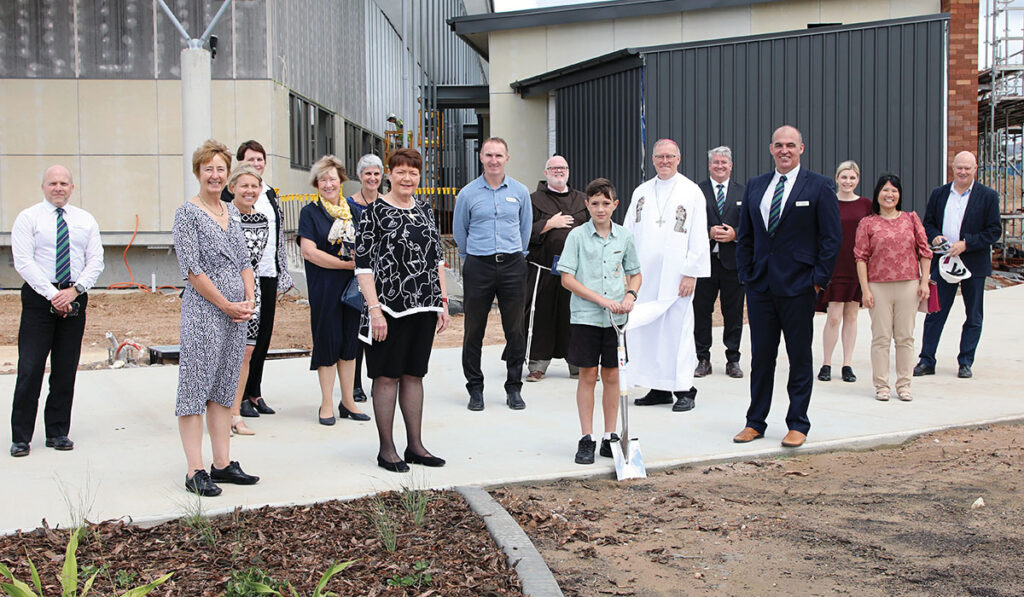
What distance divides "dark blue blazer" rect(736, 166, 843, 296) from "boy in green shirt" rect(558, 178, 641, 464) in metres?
0.88

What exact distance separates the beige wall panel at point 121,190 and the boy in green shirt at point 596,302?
583 inches

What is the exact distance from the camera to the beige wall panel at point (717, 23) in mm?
17188

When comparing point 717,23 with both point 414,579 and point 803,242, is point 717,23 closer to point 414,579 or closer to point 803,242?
point 803,242

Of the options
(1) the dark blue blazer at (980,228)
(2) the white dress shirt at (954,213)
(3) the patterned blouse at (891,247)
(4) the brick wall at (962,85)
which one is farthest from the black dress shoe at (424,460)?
(4) the brick wall at (962,85)

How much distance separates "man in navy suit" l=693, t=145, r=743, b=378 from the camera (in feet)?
28.8

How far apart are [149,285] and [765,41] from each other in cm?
1237

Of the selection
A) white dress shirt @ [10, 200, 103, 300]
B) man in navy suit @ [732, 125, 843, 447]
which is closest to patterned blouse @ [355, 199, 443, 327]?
white dress shirt @ [10, 200, 103, 300]

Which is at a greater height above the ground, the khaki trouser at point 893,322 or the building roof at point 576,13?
the building roof at point 576,13

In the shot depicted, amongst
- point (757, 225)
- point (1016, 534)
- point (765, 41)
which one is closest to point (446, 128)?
point (765, 41)

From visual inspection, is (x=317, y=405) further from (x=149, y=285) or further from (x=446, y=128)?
(x=446, y=128)

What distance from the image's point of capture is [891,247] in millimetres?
7930

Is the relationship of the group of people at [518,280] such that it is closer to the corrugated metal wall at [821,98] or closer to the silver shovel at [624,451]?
the silver shovel at [624,451]

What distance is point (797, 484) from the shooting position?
5.59 meters

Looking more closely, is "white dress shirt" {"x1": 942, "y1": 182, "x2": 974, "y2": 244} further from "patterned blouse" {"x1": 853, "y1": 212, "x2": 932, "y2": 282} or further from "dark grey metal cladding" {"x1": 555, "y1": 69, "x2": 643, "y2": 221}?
"dark grey metal cladding" {"x1": 555, "y1": 69, "x2": 643, "y2": 221}
